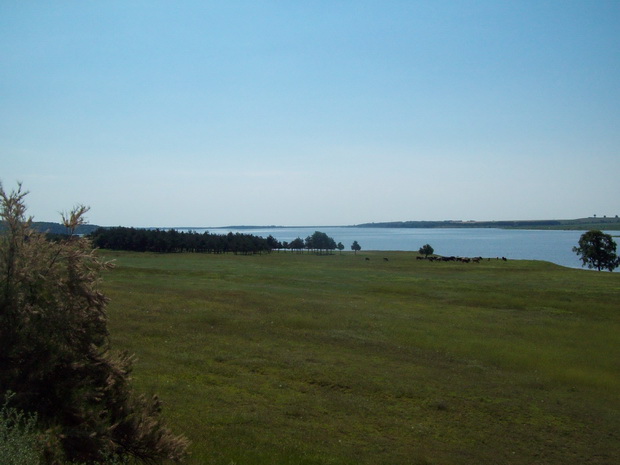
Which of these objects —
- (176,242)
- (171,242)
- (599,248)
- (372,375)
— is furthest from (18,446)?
(176,242)

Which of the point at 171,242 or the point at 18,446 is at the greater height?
the point at 171,242

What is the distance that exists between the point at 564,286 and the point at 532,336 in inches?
964

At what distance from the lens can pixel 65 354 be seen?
330 inches

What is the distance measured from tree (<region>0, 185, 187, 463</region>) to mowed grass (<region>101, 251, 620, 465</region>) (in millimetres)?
2801

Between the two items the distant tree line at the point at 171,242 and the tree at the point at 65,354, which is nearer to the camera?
the tree at the point at 65,354

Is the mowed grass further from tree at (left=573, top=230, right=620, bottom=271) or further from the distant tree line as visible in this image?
the distant tree line

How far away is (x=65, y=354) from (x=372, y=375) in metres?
13.8

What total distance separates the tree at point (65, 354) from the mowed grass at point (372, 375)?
2801mm

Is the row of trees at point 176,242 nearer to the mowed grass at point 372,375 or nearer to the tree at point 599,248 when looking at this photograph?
→ the tree at point 599,248

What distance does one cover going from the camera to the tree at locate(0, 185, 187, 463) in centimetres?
795

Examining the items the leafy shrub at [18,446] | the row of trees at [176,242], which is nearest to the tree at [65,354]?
the leafy shrub at [18,446]

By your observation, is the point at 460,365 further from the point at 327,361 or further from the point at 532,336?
Result: the point at 532,336

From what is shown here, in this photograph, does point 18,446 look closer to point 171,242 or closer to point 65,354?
point 65,354

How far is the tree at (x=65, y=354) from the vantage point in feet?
26.1
